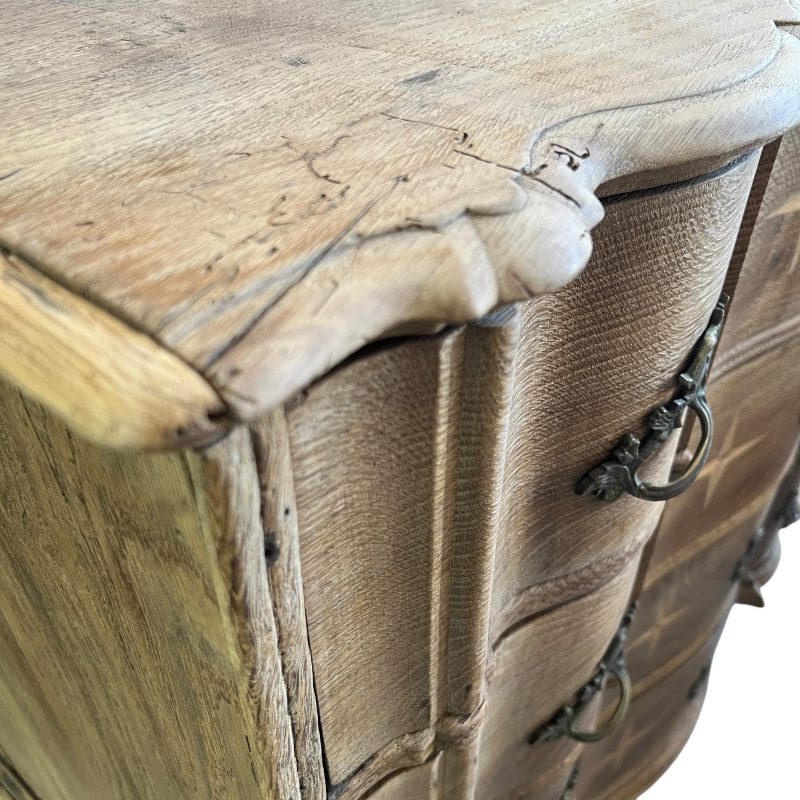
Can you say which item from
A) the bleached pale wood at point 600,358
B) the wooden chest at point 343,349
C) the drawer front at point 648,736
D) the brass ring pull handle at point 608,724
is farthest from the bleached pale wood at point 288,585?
the drawer front at point 648,736

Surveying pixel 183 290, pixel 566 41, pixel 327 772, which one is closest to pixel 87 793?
pixel 327 772

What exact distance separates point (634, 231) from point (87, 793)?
49 cm

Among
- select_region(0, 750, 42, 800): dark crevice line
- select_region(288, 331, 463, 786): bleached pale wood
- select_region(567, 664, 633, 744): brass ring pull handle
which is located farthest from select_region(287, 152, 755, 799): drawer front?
select_region(0, 750, 42, 800): dark crevice line

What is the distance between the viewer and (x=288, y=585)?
0.28 m

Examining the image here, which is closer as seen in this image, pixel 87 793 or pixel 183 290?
pixel 183 290

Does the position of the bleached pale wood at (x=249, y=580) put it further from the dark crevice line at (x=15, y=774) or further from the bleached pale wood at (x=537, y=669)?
the dark crevice line at (x=15, y=774)

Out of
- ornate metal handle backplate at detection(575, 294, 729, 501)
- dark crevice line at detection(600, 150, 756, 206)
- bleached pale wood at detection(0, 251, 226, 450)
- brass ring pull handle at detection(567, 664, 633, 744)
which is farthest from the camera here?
brass ring pull handle at detection(567, 664, 633, 744)

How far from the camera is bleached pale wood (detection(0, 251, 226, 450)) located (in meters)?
0.19

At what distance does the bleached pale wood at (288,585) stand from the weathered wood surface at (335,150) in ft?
0.14

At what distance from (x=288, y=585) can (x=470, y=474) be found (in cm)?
10

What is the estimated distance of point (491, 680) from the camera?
51 centimetres

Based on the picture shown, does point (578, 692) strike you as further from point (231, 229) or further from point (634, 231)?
point (231, 229)

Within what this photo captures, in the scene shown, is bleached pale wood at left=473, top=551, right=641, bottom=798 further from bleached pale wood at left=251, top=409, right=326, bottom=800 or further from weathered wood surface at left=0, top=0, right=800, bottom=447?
weathered wood surface at left=0, top=0, right=800, bottom=447

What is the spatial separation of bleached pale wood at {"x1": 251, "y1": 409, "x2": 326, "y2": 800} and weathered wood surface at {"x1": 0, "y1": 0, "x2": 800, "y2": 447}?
4 cm
